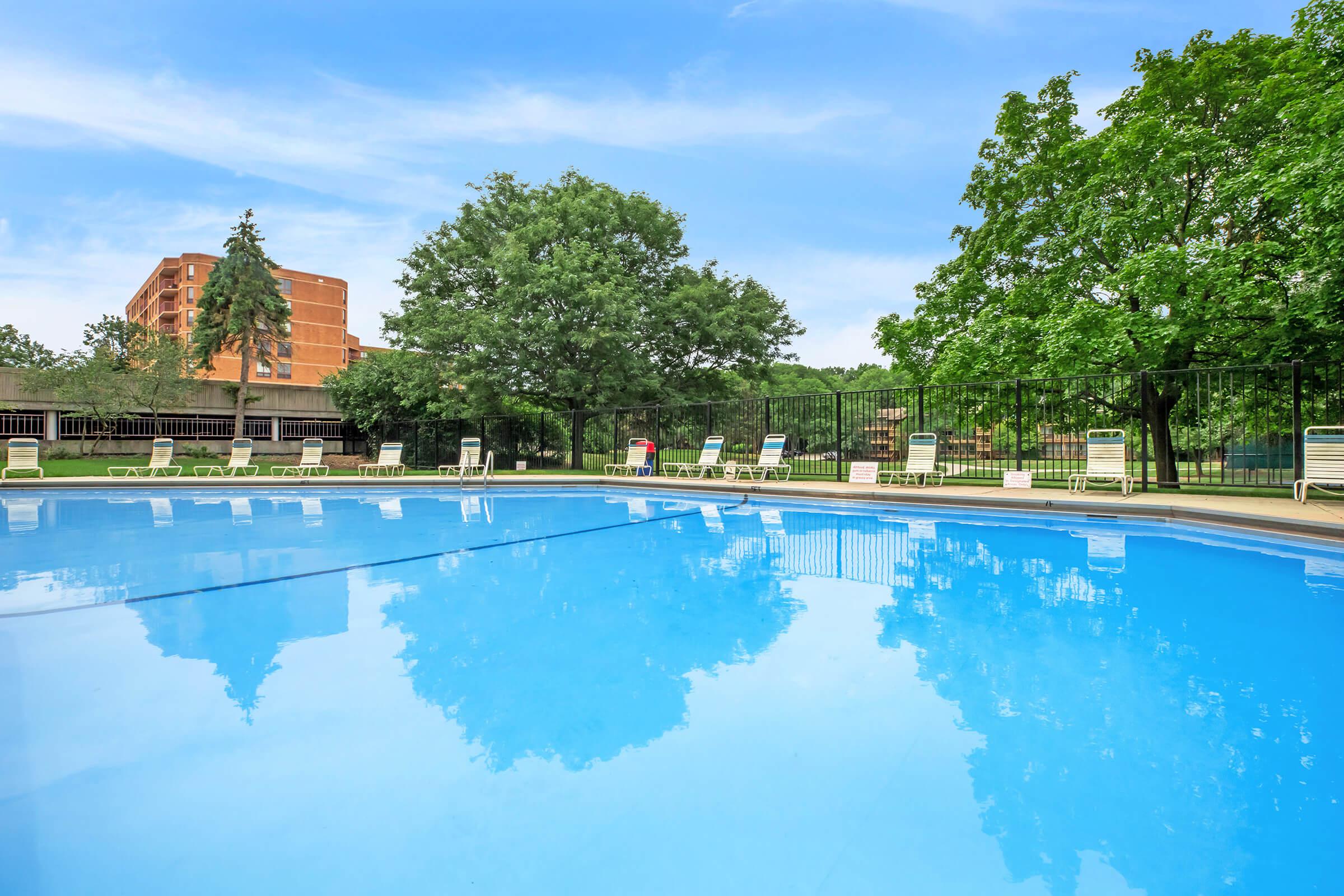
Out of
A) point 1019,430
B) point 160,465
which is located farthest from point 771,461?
point 160,465

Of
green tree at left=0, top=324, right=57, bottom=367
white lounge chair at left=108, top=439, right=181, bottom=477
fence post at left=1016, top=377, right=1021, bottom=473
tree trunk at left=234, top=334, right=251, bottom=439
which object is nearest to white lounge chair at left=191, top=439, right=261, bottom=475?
white lounge chair at left=108, top=439, right=181, bottom=477

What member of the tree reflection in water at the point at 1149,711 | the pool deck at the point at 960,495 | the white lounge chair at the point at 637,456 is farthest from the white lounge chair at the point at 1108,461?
the white lounge chair at the point at 637,456

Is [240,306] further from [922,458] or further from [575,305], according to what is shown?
[922,458]

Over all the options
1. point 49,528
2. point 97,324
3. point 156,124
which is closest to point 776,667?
point 49,528

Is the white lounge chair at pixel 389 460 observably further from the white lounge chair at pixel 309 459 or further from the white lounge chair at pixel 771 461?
the white lounge chair at pixel 771 461

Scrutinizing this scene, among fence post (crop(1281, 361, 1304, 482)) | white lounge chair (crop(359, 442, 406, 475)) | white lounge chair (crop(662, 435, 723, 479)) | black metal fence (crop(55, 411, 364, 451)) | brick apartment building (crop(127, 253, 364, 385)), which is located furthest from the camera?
brick apartment building (crop(127, 253, 364, 385))

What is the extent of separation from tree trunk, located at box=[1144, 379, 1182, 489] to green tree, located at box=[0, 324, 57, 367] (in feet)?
176

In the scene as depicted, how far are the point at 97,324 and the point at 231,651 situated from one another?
5931 centimetres

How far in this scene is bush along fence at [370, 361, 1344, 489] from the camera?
11992 mm

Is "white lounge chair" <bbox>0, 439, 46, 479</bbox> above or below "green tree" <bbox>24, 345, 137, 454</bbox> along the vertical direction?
below

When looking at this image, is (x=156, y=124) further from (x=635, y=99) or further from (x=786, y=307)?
(x=786, y=307)

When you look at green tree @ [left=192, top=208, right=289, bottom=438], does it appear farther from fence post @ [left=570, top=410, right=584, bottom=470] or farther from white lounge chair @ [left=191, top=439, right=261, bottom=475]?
fence post @ [left=570, top=410, right=584, bottom=470]

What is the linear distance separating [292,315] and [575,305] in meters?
44.5

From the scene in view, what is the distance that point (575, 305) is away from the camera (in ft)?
62.1
